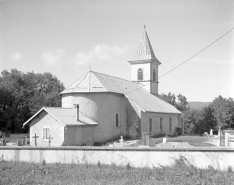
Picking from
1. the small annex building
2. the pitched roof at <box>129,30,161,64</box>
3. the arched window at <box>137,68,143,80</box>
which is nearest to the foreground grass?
the small annex building

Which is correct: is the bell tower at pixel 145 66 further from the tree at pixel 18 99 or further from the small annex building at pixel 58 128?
the tree at pixel 18 99

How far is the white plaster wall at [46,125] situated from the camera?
27.1m

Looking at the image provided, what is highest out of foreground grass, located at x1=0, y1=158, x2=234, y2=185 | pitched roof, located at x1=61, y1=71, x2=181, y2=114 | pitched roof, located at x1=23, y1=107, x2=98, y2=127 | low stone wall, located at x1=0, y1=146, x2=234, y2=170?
pitched roof, located at x1=61, y1=71, x2=181, y2=114

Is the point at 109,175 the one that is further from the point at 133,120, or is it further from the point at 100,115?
the point at 133,120

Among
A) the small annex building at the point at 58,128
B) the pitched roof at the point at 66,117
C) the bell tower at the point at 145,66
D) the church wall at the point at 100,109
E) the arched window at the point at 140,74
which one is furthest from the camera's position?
the arched window at the point at 140,74

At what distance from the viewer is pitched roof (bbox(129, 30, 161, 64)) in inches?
1773

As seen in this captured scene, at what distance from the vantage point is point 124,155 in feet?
53.4

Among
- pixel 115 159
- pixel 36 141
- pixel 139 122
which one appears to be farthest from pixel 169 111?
pixel 115 159

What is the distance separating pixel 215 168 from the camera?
1520 cm

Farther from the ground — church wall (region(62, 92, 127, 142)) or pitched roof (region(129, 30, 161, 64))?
pitched roof (region(129, 30, 161, 64))

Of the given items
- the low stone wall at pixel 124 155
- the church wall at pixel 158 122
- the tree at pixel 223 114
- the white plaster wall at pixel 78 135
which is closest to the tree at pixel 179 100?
the tree at pixel 223 114

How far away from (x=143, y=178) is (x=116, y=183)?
1.38 meters

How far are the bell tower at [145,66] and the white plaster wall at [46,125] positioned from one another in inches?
786

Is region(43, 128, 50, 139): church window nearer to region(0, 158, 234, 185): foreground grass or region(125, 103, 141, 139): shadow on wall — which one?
region(125, 103, 141, 139): shadow on wall
